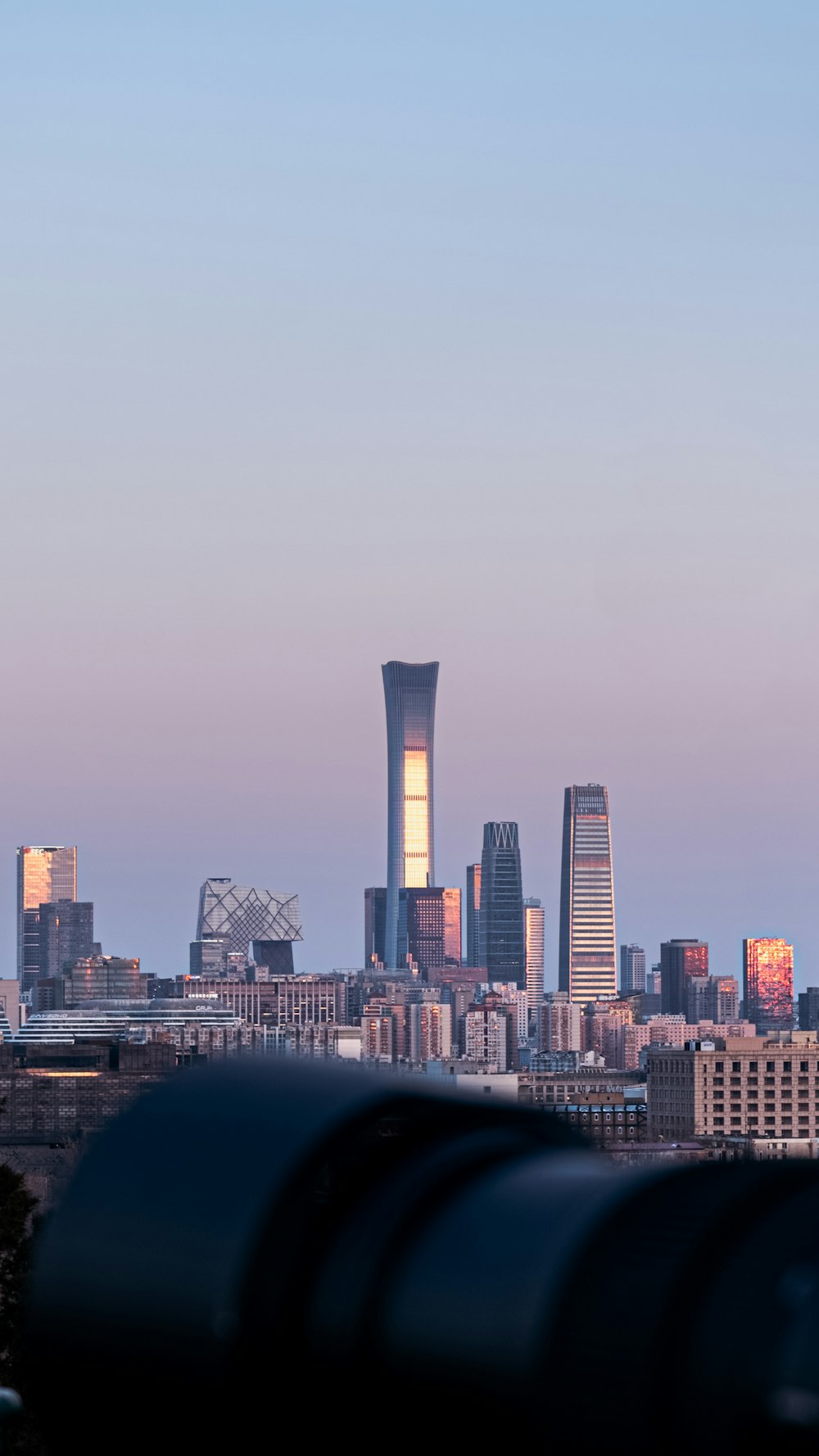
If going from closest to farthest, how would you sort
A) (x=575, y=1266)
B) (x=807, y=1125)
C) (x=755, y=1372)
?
1. (x=755, y=1372)
2. (x=575, y=1266)
3. (x=807, y=1125)

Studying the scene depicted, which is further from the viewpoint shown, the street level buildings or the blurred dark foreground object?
the street level buildings

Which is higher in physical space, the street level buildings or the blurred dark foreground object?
the blurred dark foreground object

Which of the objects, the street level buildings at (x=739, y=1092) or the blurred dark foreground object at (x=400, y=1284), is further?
the street level buildings at (x=739, y=1092)

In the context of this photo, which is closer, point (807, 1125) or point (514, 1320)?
point (514, 1320)

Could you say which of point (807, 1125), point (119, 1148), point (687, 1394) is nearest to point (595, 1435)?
point (687, 1394)

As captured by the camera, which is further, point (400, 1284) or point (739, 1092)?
point (739, 1092)

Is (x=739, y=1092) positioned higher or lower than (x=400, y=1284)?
lower

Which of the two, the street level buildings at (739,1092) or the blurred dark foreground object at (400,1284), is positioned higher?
Result: the blurred dark foreground object at (400,1284)

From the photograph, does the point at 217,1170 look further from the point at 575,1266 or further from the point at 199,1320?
the point at 575,1266
